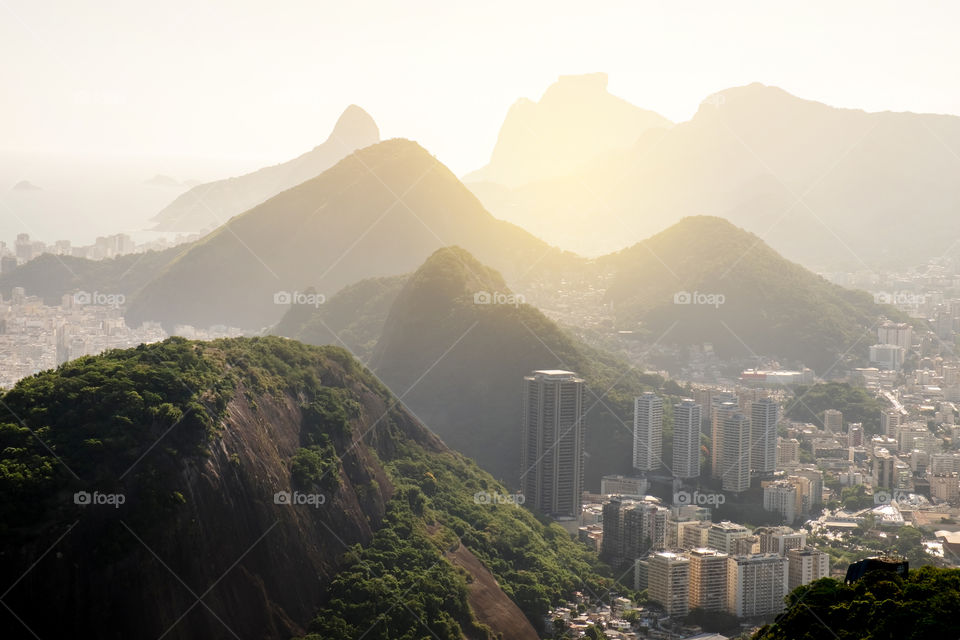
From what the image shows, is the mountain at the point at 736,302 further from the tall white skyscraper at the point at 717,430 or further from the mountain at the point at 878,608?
the mountain at the point at 878,608

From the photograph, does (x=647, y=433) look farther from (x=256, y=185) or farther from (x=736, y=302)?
(x=256, y=185)

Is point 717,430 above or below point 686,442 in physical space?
above

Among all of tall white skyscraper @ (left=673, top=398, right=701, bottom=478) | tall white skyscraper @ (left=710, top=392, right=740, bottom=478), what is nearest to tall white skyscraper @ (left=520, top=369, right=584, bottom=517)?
tall white skyscraper @ (left=673, top=398, right=701, bottom=478)

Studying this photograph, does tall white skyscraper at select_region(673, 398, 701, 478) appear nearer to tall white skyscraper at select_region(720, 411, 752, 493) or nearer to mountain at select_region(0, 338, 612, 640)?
tall white skyscraper at select_region(720, 411, 752, 493)

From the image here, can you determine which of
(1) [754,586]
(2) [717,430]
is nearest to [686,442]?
(2) [717,430]

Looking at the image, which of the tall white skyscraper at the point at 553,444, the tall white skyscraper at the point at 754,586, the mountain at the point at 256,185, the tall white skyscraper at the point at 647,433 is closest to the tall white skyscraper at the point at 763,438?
the tall white skyscraper at the point at 647,433

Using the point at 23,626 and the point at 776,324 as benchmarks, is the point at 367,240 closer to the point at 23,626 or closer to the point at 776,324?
the point at 776,324

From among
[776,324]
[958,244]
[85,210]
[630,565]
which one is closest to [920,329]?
[776,324]
